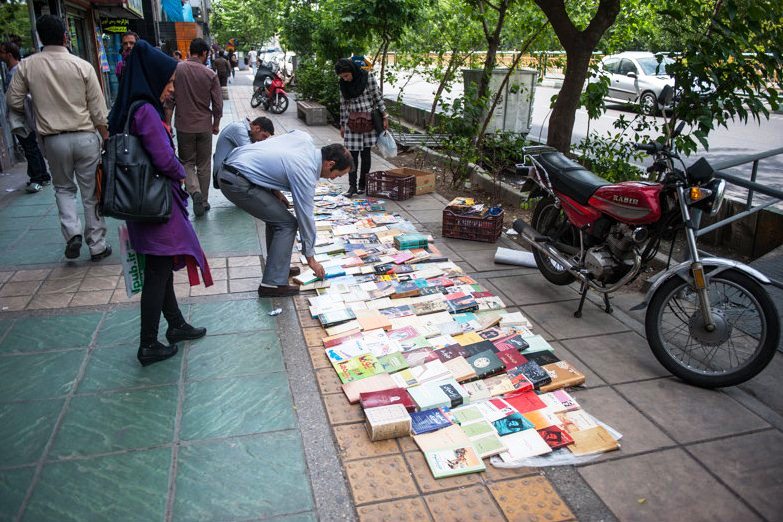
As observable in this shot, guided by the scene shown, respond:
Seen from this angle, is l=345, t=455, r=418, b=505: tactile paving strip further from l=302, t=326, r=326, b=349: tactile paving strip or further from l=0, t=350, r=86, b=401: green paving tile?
l=0, t=350, r=86, b=401: green paving tile

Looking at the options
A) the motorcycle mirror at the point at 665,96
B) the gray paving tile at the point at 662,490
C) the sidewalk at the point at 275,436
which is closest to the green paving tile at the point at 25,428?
the sidewalk at the point at 275,436

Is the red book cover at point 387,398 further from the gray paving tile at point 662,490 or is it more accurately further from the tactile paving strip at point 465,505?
the gray paving tile at point 662,490

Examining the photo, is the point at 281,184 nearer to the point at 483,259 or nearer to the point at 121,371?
the point at 121,371

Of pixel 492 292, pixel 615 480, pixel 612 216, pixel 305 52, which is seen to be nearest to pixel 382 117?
pixel 492 292

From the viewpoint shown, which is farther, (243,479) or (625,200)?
(625,200)

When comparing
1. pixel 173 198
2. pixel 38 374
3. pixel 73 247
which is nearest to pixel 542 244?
pixel 173 198

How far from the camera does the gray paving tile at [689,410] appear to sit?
3.06 m

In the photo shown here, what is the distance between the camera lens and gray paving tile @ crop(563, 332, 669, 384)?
141 inches

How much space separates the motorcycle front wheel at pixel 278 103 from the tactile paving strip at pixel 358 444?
14.7 metres

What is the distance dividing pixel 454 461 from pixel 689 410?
139 centimetres

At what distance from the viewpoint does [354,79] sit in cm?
696

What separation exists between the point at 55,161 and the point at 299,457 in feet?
11.7

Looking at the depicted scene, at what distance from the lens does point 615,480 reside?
271 cm

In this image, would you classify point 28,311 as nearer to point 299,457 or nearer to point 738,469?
point 299,457
